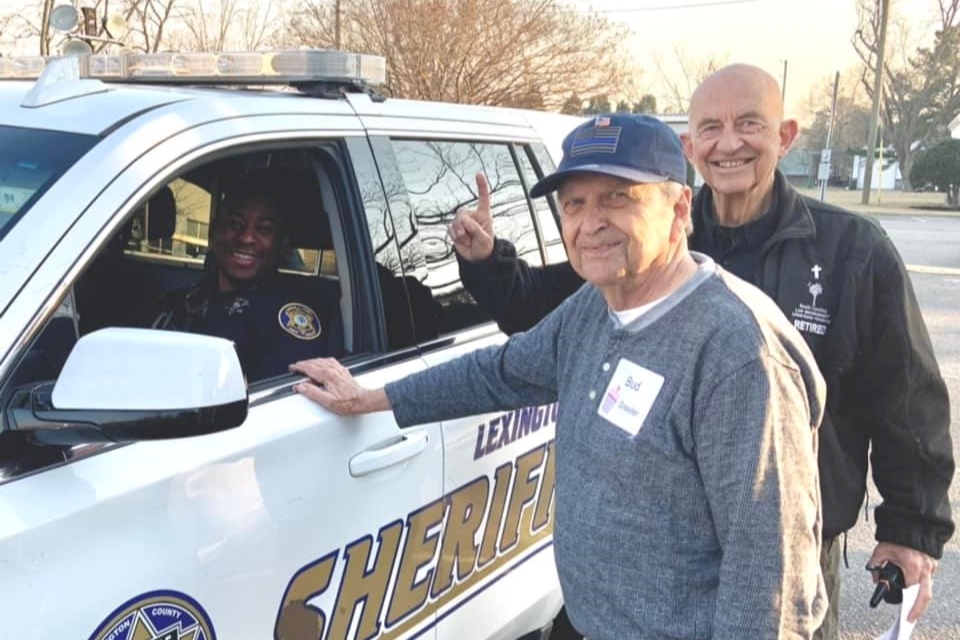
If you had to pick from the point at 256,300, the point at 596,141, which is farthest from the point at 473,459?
the point at 596,141

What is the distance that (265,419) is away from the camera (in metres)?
1.69

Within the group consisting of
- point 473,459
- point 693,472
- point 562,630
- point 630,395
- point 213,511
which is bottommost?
point 562,630

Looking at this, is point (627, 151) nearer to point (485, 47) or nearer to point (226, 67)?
point (226, 67)

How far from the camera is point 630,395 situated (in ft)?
4.93

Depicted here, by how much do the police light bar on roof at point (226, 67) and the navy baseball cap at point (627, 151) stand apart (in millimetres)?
775

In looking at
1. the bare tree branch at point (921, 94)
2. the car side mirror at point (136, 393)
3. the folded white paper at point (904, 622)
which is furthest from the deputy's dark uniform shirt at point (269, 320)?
the bare tree branch at point (921, 94)

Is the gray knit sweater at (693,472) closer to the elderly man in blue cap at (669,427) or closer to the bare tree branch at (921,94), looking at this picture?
the elderly man in blue cap at (669,427)

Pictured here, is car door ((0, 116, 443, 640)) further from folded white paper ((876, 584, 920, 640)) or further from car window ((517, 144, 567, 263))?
folded white paper ((876, 584, 920, 640))

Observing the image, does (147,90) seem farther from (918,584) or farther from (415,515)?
(918,584)

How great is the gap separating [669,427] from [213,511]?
0.78 meters

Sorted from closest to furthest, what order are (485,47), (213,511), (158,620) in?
(158,620) → (213,511) → (485,47)

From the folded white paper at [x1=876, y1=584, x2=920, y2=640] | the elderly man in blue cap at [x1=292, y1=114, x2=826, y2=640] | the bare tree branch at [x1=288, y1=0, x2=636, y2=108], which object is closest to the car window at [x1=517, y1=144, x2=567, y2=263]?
the elderly man in blue cap at [x1=292, y1=114, x2=826, y2=640]

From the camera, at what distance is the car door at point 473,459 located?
2129 millimetres

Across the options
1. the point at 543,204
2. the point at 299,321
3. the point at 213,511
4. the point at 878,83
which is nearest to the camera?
the point at 213,511
